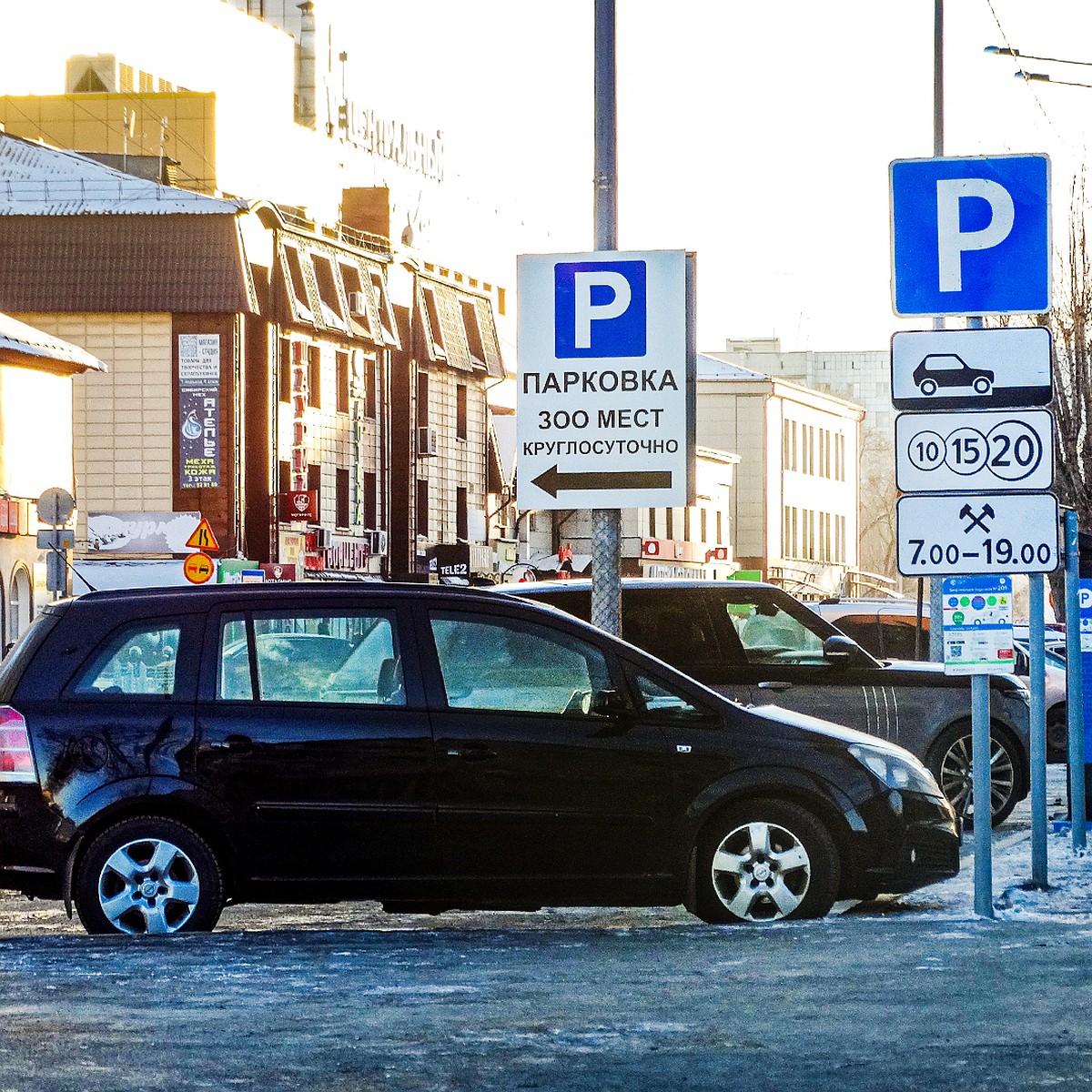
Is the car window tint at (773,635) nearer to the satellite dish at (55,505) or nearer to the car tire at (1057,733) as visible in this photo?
the car tire at (1057,733)

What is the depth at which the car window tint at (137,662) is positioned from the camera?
10.2 metres

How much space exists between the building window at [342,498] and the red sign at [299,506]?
4634mm

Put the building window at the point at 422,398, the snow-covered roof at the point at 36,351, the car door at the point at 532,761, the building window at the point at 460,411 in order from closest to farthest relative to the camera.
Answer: the car door at the point at 532,761 → the snow-covered roof at the point at 36,351 → the building window at the point at 422,398 → the building window at the point at 460,411

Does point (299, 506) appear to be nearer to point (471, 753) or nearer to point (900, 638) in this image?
point (900, 638)

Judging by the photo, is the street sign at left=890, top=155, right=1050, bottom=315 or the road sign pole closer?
the street sign at left=890, top=155, right=1050, bottom=315

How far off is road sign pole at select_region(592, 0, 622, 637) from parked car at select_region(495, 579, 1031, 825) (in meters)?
2.36

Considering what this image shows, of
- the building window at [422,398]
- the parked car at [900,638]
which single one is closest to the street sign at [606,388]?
the parked car at [900,638]

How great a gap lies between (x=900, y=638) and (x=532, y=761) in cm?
1520

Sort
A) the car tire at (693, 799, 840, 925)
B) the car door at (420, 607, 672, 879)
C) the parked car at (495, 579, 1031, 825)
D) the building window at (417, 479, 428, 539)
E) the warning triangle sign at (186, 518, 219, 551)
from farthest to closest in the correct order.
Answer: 1. the building window at (417, 479, 428, 539)
2. the warning triangle sign at (186, 518, 219, 551)
3. the parked car at (495, 579, 1031, 825)
4. the car tire at (693, 799, 840, 925)
5. the car door at (420, 607, 672, 879)

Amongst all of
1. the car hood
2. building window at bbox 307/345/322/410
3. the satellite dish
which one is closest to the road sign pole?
the car hood

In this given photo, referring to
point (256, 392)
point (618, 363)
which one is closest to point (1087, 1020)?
point (618, 363)

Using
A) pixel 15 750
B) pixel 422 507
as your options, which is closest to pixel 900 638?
pixel 15 750

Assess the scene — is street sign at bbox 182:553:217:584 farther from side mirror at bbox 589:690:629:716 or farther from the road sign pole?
side mirror at bbox 589:690:629:716

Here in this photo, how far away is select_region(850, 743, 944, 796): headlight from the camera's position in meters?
10.7
